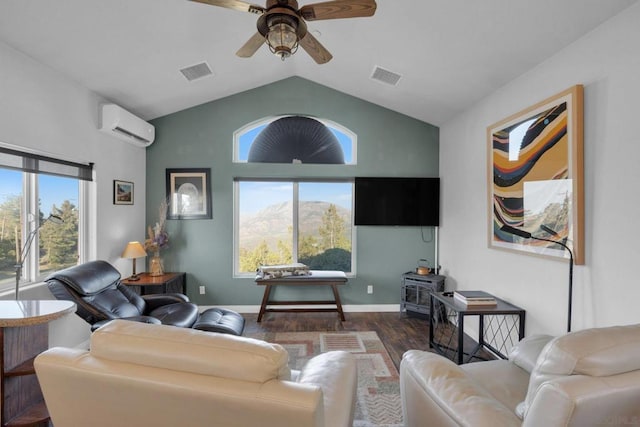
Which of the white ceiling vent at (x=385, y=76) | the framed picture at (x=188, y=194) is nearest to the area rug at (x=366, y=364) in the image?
the framed picture at (x=188, y=194)

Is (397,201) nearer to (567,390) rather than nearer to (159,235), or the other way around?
(159,235)

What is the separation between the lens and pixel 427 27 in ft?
8.54

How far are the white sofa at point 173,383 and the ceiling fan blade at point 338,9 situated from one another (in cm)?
168

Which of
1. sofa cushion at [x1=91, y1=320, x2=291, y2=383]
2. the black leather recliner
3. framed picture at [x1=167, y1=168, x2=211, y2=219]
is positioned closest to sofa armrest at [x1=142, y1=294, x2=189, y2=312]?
the black leather recliner

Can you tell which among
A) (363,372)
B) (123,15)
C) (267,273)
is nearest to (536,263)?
(363,372)

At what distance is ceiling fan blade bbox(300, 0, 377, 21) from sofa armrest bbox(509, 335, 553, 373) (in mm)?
2088

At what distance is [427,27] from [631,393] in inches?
101

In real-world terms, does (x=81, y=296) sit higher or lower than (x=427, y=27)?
lower

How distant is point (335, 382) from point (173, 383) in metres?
0.69

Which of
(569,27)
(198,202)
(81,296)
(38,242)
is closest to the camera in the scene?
(569,27)

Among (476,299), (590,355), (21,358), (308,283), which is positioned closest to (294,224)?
(308,283)

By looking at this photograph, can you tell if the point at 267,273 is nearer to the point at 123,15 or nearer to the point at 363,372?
the point at 363,372

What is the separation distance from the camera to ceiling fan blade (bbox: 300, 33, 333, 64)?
2062 millimetres

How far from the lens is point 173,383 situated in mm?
1049
